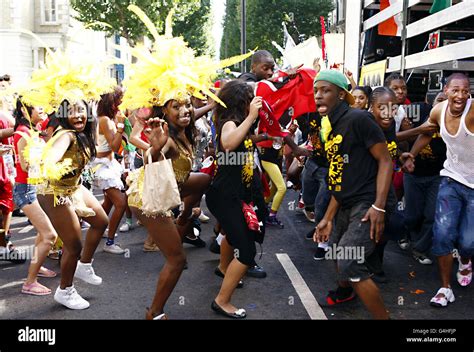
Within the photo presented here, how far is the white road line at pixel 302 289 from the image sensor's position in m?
4.46

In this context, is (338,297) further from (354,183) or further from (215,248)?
(215,248)

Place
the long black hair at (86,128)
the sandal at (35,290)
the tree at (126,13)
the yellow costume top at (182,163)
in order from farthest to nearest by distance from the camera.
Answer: the tree at (126,13), the sandal at (35,290), the long black hair at (86,128), the yellow costume top at (182,163)

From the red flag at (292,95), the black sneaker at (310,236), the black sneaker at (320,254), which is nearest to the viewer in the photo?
the black sneaker at (320,254)

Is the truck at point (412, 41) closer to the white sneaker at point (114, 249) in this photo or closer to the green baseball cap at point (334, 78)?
the green baseball cap at point (334, 78)

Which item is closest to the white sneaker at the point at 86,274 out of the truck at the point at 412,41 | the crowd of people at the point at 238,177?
the crowd of people at the point at 238,177

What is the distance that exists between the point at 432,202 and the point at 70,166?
3711 mm

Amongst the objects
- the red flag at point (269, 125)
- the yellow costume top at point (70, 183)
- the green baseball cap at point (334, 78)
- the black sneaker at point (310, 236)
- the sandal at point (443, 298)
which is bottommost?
the black sneaker at point (310, 236)

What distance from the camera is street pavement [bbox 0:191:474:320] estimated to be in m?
4.46

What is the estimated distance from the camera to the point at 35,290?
493cm

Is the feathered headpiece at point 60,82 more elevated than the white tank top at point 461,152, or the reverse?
the feathered headpiece at point 60,82

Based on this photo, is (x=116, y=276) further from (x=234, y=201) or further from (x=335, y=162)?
(x=335, y=162)

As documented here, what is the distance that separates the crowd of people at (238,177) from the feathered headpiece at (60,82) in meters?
0.03

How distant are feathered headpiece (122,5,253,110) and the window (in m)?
30.6
